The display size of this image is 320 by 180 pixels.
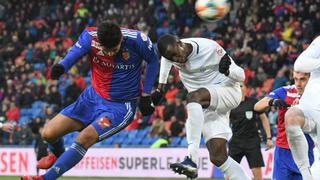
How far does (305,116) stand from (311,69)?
1.75 feet

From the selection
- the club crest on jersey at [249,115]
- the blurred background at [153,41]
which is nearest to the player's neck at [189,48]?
the club crest on jersey at [249,115]

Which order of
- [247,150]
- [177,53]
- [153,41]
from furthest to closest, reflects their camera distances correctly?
[153,41]
[247,150]
[177,53]

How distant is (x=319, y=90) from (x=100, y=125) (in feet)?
8.44

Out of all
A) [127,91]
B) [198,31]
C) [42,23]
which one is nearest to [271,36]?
[198,31]

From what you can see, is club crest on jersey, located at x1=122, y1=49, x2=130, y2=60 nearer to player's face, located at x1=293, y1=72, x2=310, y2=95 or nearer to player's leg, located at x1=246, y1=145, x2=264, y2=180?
player's face, located at x1=293, y1=72, x2=310, y2=95

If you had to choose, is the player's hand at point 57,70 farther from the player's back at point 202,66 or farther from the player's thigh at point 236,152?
the player's thigh at point 236,152

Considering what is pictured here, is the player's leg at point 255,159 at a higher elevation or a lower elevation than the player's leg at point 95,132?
lower

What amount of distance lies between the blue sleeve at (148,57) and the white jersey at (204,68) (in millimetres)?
158

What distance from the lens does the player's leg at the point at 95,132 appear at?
9.06 metres

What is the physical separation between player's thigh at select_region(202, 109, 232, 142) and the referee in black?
379cm

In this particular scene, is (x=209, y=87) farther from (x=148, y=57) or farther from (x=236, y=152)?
(x=236, y=152)

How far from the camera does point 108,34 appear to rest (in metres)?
9.33

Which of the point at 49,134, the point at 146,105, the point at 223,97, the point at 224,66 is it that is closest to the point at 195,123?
the point at 223,97

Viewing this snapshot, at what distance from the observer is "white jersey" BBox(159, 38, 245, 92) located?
966 cm
